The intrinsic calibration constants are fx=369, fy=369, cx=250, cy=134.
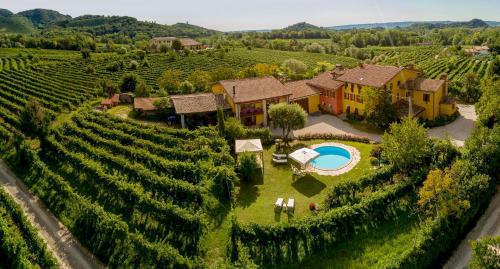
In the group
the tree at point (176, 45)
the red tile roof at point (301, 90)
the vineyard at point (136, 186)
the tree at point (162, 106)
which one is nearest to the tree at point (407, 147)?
the vineyard at point (136, 186)

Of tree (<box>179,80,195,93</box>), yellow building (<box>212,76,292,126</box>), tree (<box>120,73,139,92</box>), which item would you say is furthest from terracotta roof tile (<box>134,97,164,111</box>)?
tree (<box>120,73,139,92</box>)

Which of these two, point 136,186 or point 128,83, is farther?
point 128,83

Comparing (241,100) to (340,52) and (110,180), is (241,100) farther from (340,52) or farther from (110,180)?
(340,52)

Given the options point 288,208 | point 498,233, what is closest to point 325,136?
point 288,208

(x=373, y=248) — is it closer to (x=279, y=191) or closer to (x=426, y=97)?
(x=279, y=191)

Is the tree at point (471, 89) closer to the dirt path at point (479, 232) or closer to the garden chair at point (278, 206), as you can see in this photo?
the dirt path at point (479, 232)

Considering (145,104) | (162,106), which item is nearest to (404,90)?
(162,106)

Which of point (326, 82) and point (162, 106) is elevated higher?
point (326, 82)
